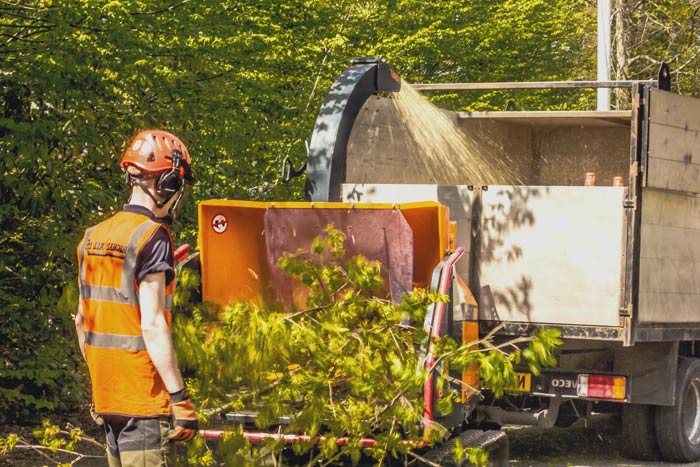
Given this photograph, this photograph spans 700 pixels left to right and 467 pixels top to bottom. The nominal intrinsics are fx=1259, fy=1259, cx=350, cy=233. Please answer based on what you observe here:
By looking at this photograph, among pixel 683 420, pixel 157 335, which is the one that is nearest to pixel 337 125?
pixel 683 420

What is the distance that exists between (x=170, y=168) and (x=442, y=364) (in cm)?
200

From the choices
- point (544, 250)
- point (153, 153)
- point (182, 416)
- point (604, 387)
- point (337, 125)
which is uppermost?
point (337, 125)

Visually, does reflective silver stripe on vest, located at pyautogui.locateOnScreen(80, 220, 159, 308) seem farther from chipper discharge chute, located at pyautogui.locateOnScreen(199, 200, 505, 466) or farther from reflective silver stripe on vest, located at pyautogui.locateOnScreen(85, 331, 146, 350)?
chipper discharge chute, located at pyautogui.locateOnScreen(199, 200, 505, 466)

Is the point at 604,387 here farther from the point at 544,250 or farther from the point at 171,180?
the point at 171,180

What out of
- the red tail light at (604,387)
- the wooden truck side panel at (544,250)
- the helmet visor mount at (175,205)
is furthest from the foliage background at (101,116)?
the red tail light at (604,387)

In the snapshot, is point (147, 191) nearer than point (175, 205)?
Yes

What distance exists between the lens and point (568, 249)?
8.28 metres

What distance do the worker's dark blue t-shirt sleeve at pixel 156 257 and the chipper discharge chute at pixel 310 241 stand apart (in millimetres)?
1987

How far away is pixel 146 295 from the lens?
15.4 ft

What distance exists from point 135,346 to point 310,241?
2805mm

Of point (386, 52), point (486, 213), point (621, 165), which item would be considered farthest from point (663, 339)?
point (386, 52)

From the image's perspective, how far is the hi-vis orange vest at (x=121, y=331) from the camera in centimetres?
476

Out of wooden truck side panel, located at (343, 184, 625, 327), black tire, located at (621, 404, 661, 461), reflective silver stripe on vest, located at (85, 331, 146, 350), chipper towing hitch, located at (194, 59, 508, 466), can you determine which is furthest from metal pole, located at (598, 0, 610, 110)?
reflective silver stripe on vest, located at (85, 331, 146, 350)

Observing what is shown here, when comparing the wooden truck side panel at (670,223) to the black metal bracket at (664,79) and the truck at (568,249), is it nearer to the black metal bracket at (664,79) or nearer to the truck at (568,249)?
the truck at (568,249)
